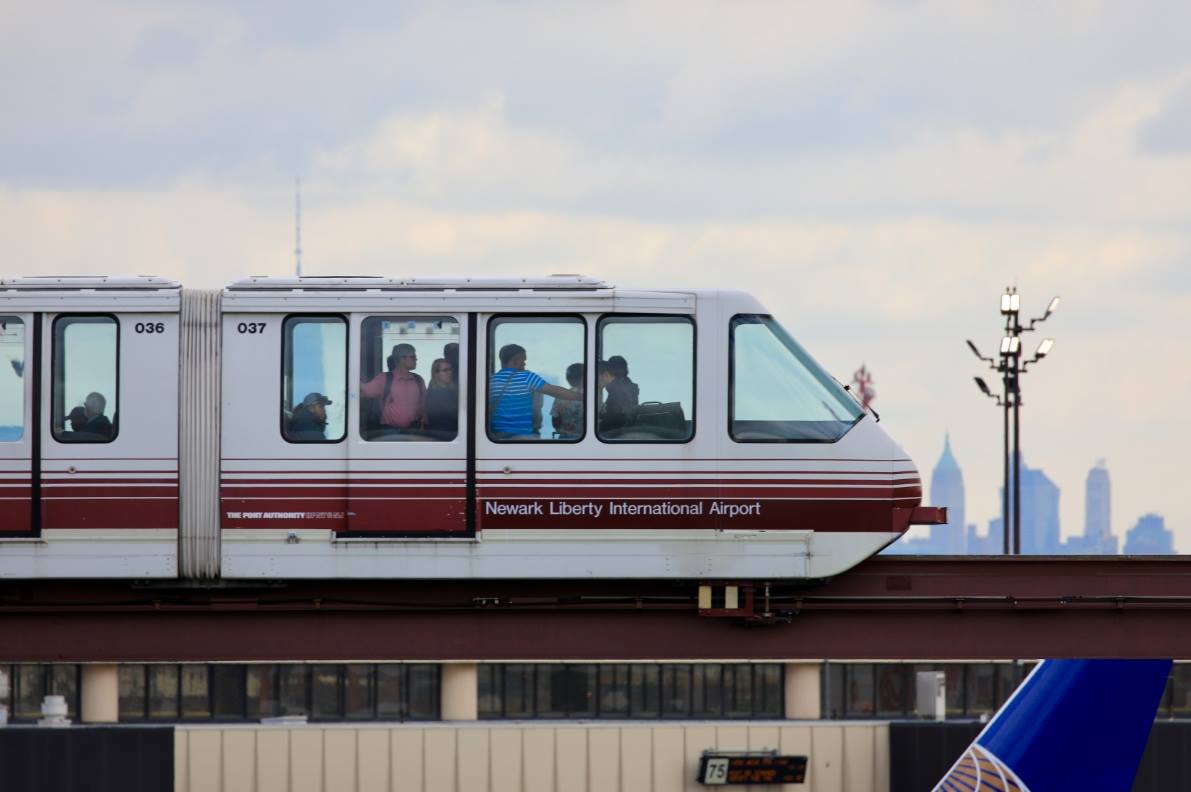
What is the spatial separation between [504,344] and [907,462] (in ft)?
13.3

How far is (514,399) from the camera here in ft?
58.4

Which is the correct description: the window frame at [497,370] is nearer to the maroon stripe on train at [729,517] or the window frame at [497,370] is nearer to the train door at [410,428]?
the train door at [410,428]

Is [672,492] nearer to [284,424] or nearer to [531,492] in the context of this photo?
[531,492]

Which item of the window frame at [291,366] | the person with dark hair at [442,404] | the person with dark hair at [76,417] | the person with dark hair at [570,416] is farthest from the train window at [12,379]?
the person with dark hair at [570,416]

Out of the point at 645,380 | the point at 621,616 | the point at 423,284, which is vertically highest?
the point at 423,284

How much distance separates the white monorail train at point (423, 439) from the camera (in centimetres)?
1773

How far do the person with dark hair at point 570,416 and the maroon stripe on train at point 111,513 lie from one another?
365 cm

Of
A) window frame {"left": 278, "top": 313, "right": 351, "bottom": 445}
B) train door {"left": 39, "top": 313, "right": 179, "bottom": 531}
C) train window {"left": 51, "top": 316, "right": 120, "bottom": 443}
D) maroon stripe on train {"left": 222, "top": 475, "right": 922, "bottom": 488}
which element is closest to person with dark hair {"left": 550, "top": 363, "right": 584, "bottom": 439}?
maroon stripe on train {"left": 222, "top": 475, "right": 922, "bottom": 488}

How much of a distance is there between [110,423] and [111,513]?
0.85 metres

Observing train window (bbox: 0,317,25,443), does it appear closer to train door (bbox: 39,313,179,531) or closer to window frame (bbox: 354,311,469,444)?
train door (bbox: 39,313,179,531)

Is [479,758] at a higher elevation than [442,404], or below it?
below

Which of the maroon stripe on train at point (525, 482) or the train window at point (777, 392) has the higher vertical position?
the train window at point (777, 392)

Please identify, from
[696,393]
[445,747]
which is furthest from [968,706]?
[696,393]

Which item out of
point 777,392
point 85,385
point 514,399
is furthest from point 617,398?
point 85,385
